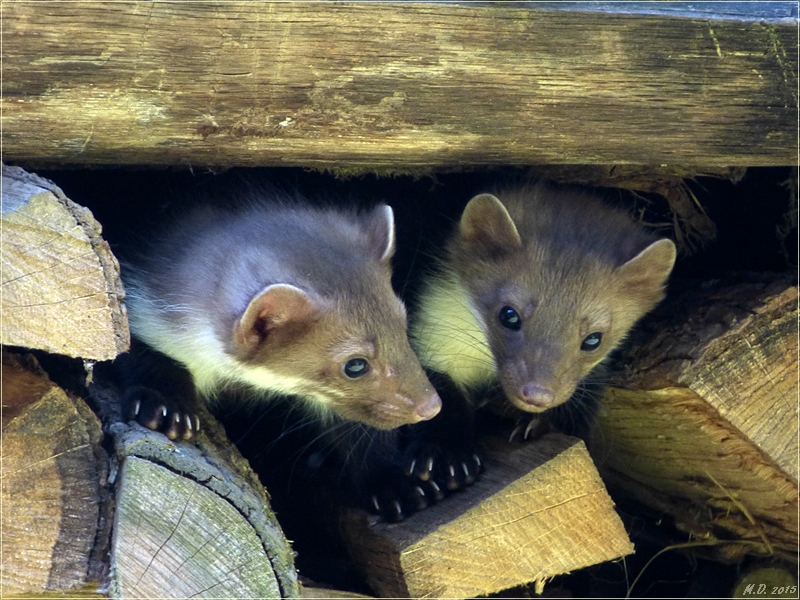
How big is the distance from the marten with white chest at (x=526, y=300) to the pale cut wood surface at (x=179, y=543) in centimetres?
100

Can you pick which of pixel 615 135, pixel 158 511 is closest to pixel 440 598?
pixel 158 511

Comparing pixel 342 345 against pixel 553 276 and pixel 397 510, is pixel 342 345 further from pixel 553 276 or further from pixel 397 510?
pixel 553 276

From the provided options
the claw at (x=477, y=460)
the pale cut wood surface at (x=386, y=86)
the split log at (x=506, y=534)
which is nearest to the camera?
the pale cut wood surface at (x=386, y=86)

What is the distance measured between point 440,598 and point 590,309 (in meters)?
1.19

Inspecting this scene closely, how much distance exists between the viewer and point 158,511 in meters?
2.16

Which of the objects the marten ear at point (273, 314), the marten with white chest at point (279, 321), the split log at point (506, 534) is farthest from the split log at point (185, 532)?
the split log at point (506, 534)

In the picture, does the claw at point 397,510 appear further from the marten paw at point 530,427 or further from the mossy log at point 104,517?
the mossy log at point 104,517

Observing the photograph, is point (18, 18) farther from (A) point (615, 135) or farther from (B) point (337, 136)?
(A) point (615, 135)

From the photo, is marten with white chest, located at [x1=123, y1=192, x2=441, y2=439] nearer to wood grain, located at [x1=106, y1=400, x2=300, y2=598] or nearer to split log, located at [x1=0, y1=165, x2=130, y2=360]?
wood grain, located at [x1=106, y1=400, x2=300, y2=598]

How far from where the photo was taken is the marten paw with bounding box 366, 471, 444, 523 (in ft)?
9.91

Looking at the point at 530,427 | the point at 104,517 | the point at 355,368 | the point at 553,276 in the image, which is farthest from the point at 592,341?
the point at 104,517

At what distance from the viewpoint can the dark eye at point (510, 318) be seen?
3.40 metres

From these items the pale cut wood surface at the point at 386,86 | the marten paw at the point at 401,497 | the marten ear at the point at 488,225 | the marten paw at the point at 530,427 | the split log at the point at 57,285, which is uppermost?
the pale cut wood surface at the point at 386,86

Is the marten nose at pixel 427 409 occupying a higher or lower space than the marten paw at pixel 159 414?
higher
